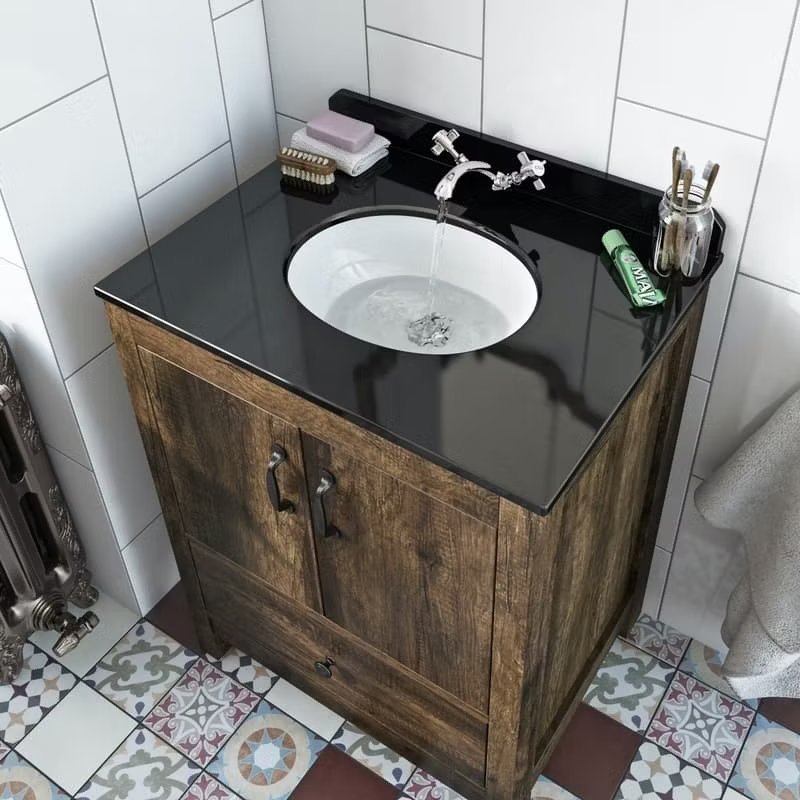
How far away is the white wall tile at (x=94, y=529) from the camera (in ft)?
5.98

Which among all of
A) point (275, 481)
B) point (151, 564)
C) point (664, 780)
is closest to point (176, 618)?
point (151, 564)

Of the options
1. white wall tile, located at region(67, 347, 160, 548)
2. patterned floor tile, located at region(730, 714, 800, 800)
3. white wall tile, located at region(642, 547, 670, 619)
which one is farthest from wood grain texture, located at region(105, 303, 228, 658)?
patterned floor tile, located at region(730, 714, 800, 800)

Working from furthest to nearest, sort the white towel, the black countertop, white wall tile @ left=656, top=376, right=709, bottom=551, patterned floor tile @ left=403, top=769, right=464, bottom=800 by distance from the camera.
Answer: patterned floor tile @ left=403, top=769, right=464, bottom=800 → white wall tile @ left=656, top=376, right=709, bottom=551 → the white towel → the black countertop

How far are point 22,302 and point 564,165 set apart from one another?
0.82 meters

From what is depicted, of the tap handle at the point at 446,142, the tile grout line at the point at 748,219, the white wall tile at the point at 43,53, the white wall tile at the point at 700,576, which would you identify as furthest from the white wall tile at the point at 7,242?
the white wall tile at the point at 700,576

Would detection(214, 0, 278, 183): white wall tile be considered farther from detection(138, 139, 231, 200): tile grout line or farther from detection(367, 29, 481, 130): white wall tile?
detection(367, 29, 481, 130): white wall tile

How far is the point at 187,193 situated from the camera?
167 centimetres

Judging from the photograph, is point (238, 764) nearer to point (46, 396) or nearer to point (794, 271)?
point (46, 396)

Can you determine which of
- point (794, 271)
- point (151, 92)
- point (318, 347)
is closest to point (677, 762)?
point (794, 271)

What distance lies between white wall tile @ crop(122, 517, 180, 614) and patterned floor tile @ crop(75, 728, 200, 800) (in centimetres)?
29

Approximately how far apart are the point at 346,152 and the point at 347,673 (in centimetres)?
82

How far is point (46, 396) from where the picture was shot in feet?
5.57

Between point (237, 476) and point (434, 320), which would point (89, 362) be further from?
point (434, 320)

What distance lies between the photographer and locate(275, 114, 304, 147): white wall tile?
175 cm
